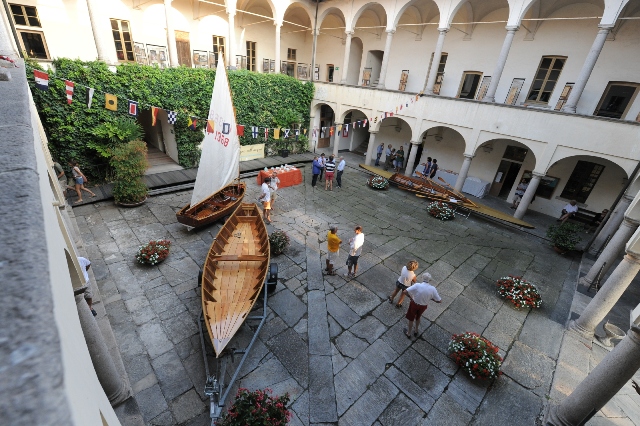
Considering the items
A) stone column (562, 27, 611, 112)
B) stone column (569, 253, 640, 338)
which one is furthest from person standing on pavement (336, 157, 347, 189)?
stone column (569, 253, 640, 338)

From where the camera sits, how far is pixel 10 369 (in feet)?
1.88

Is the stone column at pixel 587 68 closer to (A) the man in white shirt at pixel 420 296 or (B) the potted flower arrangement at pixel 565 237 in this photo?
(B) the potted flower arrangement at pixel 565 237

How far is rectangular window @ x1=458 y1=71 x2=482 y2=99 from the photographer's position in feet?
52.1

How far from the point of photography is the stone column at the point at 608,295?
6.23 m

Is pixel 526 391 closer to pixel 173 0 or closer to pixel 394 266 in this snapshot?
pixel 394 266

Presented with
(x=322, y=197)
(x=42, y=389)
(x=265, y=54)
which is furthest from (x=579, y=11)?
(x=42, y=389)

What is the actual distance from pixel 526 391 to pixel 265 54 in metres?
21.8

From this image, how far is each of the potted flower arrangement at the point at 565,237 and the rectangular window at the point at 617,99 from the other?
20.2ft

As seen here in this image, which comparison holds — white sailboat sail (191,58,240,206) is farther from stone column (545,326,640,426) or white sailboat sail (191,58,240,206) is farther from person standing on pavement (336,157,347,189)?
stone column (545,326,640,426)

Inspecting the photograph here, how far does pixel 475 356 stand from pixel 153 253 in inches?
311

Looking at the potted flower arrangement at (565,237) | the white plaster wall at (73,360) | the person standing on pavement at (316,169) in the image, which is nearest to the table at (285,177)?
the person standing on pavement at (316,169)

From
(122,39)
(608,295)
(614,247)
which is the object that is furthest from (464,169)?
(122,39)

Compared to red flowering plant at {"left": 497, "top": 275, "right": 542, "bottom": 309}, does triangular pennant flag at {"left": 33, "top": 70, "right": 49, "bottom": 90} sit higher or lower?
higher

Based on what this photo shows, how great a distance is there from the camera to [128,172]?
1051 cm
